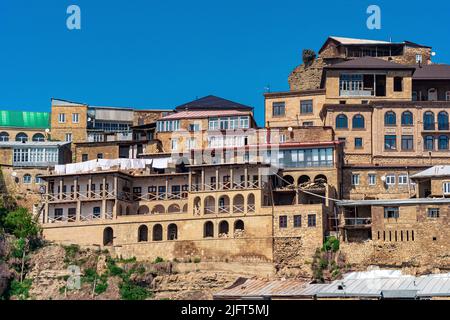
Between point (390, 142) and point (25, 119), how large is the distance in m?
41.9

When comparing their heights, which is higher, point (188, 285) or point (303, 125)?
point (303, 125)

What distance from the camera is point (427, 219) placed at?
70750 mm

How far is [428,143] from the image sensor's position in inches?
3280

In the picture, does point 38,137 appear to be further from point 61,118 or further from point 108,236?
point 108,236

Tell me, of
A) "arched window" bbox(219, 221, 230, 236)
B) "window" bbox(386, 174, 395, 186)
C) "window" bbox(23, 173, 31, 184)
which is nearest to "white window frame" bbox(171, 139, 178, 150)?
"arched window" bbox(219, 221, 230, 236)

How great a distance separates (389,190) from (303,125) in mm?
11837

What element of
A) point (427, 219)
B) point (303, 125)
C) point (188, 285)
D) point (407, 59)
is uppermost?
point (407, 59)

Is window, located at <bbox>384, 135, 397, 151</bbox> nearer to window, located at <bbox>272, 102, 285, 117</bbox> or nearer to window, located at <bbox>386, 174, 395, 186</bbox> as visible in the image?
window, located at <bbox>386, 174, 395, 186</bbox>

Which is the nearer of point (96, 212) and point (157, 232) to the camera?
point (157, 232)

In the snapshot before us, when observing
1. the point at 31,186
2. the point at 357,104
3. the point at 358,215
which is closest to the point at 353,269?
the point at 358,215

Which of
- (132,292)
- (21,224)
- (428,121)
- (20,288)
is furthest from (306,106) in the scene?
(20,288)
